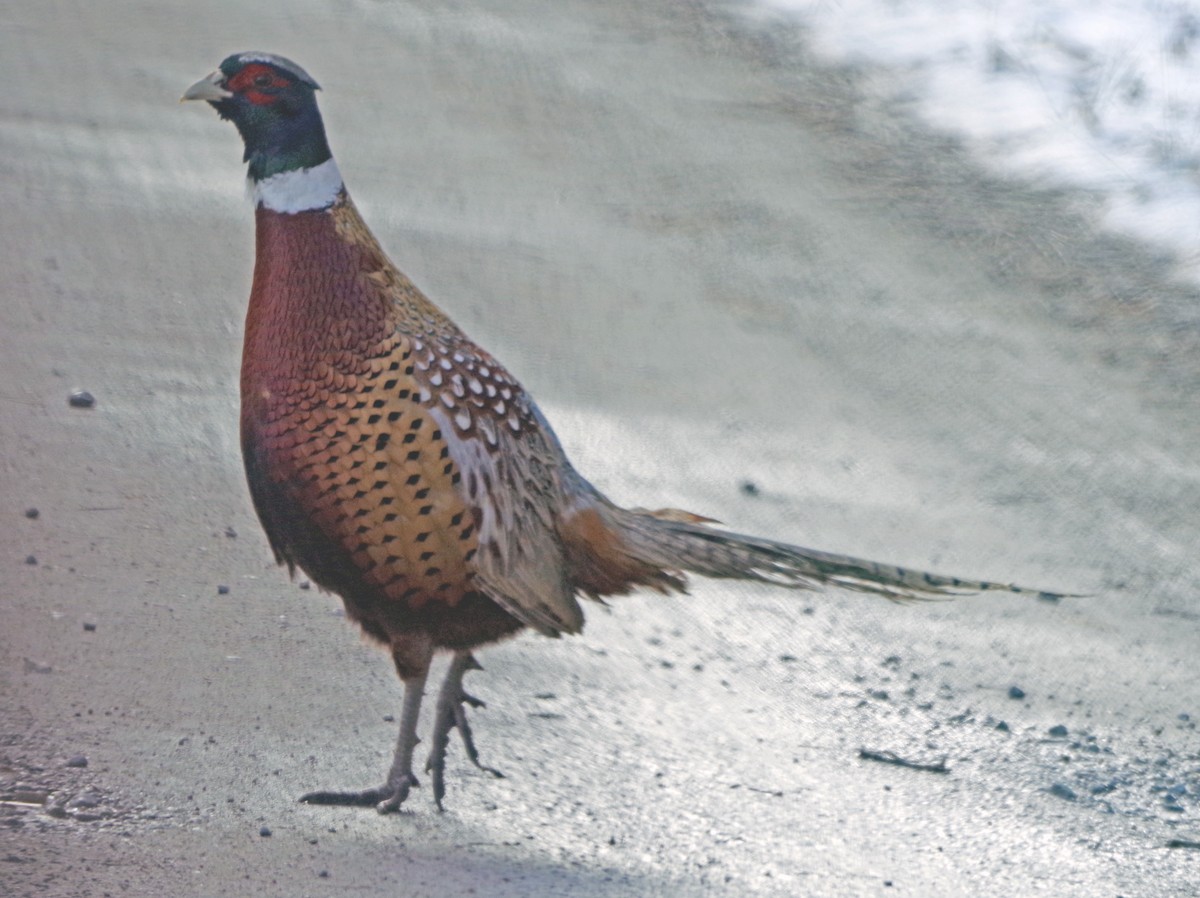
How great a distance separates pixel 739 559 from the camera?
3.33m

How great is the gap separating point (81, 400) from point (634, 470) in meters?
1.55

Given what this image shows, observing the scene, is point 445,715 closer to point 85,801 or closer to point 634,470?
point 85,801

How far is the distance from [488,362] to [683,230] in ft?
9.90

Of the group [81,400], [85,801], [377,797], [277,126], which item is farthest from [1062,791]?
[81,400]

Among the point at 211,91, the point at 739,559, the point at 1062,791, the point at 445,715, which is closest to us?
the point at 211,91

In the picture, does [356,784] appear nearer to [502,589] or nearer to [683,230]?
[502,589]

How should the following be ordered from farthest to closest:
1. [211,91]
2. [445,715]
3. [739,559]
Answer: [445,715]
[739,559]
[211,91]

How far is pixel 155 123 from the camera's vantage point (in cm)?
646

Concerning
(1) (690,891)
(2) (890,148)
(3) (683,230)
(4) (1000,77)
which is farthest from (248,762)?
(4) (1000,77)

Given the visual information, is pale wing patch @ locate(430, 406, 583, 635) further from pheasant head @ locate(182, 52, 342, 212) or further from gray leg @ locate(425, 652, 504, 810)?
pheasant head @ locate(182, 52, 342, 212)

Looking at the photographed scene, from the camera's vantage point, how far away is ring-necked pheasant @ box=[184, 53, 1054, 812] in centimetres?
306

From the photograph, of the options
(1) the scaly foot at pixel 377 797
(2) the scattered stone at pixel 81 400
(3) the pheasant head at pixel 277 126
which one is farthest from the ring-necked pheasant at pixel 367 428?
(2) the scattered stone at pixel 81 400

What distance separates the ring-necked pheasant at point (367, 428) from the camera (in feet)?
10.0

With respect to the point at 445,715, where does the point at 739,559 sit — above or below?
above
